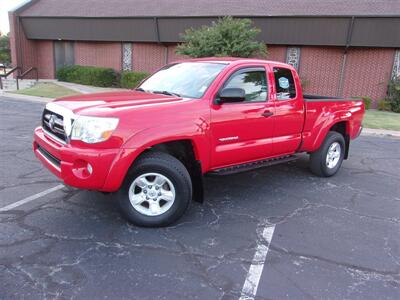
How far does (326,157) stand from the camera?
5.91 m

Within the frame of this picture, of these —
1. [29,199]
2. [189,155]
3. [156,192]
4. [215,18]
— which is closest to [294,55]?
[215,18]

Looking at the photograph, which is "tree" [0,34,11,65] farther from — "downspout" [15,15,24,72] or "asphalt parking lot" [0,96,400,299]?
"asphalt parking lot" [0,96,400,299]

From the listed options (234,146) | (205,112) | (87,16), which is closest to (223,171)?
(234,146)

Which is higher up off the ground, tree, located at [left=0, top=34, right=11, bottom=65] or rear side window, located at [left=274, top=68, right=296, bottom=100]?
rear side window, located at [left=274, top=68, right=296, bottom=100]

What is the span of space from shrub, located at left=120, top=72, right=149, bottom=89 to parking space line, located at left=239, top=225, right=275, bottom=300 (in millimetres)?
18518

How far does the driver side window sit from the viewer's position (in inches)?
179

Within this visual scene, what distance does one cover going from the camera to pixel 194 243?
11.8 ft

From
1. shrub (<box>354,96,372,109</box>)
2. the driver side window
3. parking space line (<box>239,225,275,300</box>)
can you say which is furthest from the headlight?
shrub (<box>354,96,372,109</box>)

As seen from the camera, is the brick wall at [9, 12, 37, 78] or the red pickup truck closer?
the red pickup truck

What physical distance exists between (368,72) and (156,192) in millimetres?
16424

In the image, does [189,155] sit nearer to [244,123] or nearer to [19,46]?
[244,123]

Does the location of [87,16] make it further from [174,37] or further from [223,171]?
[223,171]

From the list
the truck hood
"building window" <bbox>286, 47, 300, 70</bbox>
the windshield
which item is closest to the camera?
the truck hood

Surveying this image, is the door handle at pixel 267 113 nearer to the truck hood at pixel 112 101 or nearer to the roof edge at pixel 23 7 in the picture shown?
the truck hood at pixel 112 101
